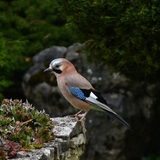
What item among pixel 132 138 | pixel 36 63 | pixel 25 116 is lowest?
pixel 132 138

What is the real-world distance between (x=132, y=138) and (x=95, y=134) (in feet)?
1.68

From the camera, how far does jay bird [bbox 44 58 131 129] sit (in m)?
5.08

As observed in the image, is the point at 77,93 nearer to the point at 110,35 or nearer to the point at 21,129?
the point at 21,129

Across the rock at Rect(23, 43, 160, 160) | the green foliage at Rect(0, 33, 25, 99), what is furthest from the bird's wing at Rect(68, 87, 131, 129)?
the rock at Rect(23, 43, 160, 160)

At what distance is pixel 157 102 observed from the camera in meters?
7.60

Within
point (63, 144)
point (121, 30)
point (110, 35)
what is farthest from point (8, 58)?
point (63, 144)

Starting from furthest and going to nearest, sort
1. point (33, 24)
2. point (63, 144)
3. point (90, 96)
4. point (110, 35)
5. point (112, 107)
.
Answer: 1. point (33, 24)
2. point (112, 107)
3. point (110, 35)
4. point (90, 96)
5. point (63, 144)

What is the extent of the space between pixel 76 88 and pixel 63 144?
0.97 m

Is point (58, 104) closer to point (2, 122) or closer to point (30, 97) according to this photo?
point (30, 97)

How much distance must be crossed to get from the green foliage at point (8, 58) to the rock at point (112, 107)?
12.8 inches

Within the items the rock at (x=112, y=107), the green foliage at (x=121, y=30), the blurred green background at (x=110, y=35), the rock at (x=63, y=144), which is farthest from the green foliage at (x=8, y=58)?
the rock at (x=63, y=144)

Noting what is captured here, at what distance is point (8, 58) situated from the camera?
23.1 feet

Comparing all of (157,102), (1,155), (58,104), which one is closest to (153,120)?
(157,102)

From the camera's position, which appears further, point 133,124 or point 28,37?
point 28,37
